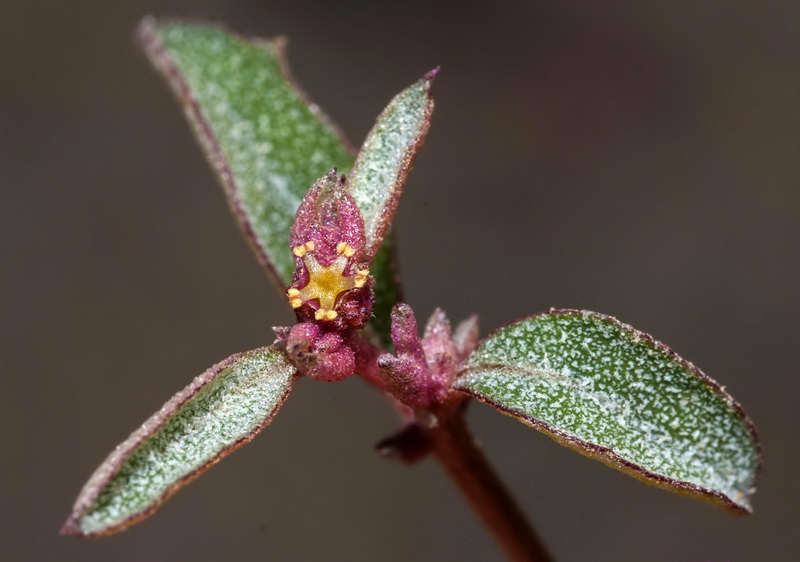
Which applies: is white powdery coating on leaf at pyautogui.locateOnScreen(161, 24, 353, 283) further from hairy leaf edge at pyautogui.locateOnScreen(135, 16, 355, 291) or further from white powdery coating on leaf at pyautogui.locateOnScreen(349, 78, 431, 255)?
white powdery coating on leaf at pyautogui.locateOnScreen(349, 78, 431, 255)

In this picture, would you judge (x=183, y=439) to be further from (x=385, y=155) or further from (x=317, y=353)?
(x=385, y=155)

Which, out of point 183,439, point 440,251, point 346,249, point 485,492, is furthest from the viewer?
point 440,251

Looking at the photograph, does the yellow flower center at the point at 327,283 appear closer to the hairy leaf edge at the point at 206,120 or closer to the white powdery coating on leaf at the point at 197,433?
the white powdery coating on leaf at the point at 197,433

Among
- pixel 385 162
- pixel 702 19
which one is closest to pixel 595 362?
pixel 385 162

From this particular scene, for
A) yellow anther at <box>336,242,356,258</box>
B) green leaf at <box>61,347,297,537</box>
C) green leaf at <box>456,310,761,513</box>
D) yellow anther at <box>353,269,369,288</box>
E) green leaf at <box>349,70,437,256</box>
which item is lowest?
green leaf at <box>456,310,761,513</box>

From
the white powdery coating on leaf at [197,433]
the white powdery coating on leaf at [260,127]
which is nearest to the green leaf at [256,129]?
the white powdery coating on leaf at [260,127]

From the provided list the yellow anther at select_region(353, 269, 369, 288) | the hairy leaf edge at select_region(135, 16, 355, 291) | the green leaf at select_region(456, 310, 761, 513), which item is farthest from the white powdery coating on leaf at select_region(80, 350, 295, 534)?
the hairy leaf edge at select_region(135, 16, 355, 291)

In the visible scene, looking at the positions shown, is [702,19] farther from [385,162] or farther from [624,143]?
[385,162]

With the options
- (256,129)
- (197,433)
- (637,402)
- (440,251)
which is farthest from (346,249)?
(440,251)
